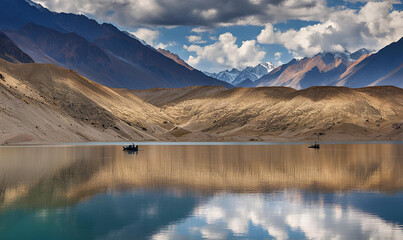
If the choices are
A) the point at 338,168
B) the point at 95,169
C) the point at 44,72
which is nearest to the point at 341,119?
the point at 44,72

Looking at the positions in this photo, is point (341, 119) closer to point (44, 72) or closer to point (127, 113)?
point (127, 113)

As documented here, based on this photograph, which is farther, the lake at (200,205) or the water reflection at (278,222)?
the lake at (200,205)

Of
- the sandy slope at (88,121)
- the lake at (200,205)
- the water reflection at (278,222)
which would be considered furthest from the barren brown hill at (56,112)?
the water reflection at (278,222)

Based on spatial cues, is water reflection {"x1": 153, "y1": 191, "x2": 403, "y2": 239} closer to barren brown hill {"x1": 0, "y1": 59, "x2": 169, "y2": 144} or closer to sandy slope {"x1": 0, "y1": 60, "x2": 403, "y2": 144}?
barren brown hill {"x1": 0, "y1": 59, "x2": 169, "y2": 144}

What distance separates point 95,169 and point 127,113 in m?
148

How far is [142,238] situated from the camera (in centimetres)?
2116

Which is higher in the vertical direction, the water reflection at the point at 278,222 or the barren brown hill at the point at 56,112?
the barren brown hill at the point at 56,112

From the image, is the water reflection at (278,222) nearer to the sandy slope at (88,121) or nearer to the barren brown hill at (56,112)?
the barren brown hill at (56,112)

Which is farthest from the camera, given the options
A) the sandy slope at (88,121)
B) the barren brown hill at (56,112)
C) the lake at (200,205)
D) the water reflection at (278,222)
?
the sandy slope at (88,121)

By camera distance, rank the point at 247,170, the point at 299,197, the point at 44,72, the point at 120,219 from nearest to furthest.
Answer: the point at 120,219 → the point at 299,197 → the point at 247,170 → the point at 44,72

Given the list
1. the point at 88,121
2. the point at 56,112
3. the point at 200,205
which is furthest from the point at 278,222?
the point at 88,121

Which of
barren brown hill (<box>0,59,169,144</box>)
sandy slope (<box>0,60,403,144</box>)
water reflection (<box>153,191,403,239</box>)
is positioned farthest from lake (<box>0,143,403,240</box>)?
sandy slope (<box>0,60,403,144</box>)

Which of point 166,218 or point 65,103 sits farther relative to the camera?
point 65,103

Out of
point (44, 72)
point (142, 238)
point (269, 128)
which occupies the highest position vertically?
point (44, 72)
